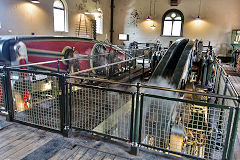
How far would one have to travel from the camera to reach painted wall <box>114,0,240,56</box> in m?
12.6

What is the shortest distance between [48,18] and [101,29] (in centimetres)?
563

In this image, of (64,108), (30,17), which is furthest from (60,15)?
(64,108)

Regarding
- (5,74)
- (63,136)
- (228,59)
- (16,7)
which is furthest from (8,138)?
(228,59)

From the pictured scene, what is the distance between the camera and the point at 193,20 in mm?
13250

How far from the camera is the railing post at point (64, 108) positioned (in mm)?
2076

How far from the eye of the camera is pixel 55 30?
9.53m

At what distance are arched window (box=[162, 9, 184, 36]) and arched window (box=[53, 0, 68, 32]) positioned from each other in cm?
718

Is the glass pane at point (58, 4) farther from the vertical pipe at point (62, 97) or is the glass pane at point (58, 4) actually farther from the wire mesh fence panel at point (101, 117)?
the vertical pipe at point (62, 97)

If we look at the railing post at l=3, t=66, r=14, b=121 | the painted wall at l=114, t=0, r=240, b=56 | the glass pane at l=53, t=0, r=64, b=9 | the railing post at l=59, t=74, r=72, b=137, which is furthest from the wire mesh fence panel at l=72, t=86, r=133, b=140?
the painted wall at l=114, t=0, r=240, b=56

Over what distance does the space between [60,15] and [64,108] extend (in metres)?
9.01

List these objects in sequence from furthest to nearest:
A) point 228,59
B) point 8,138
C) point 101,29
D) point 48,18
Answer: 1. point 101,29
2. point 228,59
3. point 48,18
4. point 8,138

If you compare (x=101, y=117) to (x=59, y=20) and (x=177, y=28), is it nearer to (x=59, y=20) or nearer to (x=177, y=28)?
(x=59, y=20)

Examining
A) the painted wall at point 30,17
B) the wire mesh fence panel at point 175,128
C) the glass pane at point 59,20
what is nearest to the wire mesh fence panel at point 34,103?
the wire mesh fence panel at point 175,128

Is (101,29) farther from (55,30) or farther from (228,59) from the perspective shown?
(228,59)
